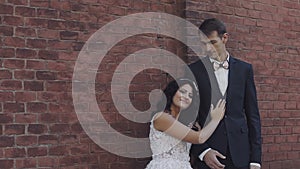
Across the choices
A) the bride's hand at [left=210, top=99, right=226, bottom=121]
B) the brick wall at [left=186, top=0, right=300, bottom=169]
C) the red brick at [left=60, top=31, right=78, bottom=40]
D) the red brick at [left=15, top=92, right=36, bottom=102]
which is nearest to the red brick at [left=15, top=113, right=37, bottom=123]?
the red brick at [left=15, top=92, right=36, bottom=102]

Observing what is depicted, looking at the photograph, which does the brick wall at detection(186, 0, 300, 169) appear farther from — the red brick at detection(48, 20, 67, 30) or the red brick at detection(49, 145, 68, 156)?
the red brick at detection(49, 145, 68, 156)

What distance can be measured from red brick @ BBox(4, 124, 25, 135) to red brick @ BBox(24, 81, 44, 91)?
1.04 feet

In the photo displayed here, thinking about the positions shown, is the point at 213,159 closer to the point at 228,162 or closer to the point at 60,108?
the point at 228,162

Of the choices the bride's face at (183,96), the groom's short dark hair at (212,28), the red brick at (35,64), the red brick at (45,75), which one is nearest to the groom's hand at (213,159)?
the bride's face at (183,96)

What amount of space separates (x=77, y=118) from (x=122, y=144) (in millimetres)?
527

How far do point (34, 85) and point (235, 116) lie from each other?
1717 millimetres

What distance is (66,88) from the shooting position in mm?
4629

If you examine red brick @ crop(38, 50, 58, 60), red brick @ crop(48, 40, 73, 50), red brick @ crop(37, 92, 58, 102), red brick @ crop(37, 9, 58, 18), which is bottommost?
red brick @ crop(37, 92, 58, 102)

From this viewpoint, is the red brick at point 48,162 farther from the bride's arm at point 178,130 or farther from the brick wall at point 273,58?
the brick wall at point 273,58

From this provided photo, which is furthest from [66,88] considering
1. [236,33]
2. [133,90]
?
[236,33]

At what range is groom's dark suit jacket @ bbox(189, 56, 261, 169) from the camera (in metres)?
4.49

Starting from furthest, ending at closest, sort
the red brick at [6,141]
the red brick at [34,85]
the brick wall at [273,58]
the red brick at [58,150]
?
the brick wall at [273,58] → the red brick at [58,150] → the red brick at [34,85] → the red brick at [6,141]

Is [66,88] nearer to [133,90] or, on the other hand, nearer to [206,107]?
[133,90]

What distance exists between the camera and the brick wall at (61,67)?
4363 millimetres
